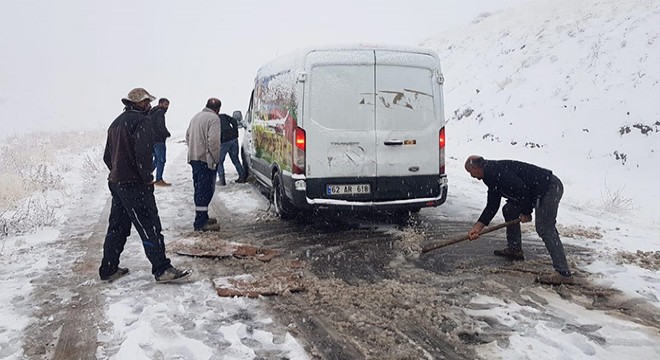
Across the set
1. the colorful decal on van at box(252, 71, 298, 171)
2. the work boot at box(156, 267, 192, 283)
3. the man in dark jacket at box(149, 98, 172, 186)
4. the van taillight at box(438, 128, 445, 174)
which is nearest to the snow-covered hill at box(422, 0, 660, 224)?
the van taillight at box(438, 128, 445, 174)

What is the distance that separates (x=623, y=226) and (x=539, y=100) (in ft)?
34.6

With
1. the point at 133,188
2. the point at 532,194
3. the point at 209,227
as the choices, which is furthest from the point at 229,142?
the point at 532,194

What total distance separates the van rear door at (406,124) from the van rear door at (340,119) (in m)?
0.14

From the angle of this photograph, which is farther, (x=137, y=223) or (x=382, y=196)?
(x=382, y=196)

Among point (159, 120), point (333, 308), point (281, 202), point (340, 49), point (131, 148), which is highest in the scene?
point (340, 49)

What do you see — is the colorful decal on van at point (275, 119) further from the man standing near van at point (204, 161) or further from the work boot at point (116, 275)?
the work boot at point (116, 275)

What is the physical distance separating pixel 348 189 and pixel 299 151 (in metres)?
0.82

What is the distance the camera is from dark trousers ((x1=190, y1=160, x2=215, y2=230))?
672 centimetres

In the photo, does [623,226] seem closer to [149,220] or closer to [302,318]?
[302,318]

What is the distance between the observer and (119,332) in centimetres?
371

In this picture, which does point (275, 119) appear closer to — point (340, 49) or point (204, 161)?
point (204, 161)

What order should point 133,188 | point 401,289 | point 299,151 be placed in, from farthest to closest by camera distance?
point 299,151 → point 133,188 → point 401,289

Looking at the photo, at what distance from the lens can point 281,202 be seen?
23.1 ft

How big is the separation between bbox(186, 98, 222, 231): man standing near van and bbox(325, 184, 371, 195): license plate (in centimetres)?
182
